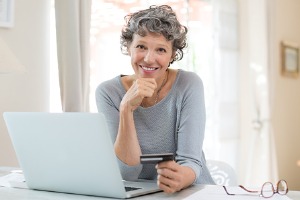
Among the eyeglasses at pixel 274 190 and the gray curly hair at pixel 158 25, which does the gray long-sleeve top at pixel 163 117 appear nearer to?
the gray curly hair at pixel 158 25

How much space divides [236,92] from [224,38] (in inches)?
22.6

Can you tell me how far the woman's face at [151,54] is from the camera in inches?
70.3

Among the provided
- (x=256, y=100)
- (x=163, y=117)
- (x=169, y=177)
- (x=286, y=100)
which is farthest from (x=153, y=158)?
(x=286, y=100)

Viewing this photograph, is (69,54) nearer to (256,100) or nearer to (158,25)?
(158,25)

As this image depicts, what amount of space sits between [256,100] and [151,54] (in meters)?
3.25

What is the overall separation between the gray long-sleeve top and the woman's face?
113 mm

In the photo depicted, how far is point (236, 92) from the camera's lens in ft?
15.6

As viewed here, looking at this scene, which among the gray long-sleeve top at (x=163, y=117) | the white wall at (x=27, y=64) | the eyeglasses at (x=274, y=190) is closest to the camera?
the eyeglasses at (x=274, y=190)

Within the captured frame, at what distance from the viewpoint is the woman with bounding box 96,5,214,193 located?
1686mm

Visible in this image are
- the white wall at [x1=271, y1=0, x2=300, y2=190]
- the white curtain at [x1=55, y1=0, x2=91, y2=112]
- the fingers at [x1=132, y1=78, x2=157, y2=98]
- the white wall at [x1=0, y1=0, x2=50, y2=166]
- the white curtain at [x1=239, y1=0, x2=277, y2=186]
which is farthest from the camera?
the white wall at [x1=271, y1=0, x2=300, y2=190]

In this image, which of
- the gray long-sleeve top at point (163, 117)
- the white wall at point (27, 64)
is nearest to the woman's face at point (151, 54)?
the gray long-sleeve top at point (163, 117)

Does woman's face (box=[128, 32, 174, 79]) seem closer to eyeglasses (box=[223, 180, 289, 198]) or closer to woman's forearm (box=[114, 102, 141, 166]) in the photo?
woman's forearm (box=[114, 102, 141, 166])

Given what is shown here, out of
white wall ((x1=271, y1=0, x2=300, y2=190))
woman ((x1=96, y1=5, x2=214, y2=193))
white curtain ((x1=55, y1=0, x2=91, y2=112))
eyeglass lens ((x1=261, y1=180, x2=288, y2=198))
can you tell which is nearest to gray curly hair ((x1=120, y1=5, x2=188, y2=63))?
woman ((x1=96, y1=5, x2=214, y2=193))

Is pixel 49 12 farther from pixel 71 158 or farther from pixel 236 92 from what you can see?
pixel 236 92
